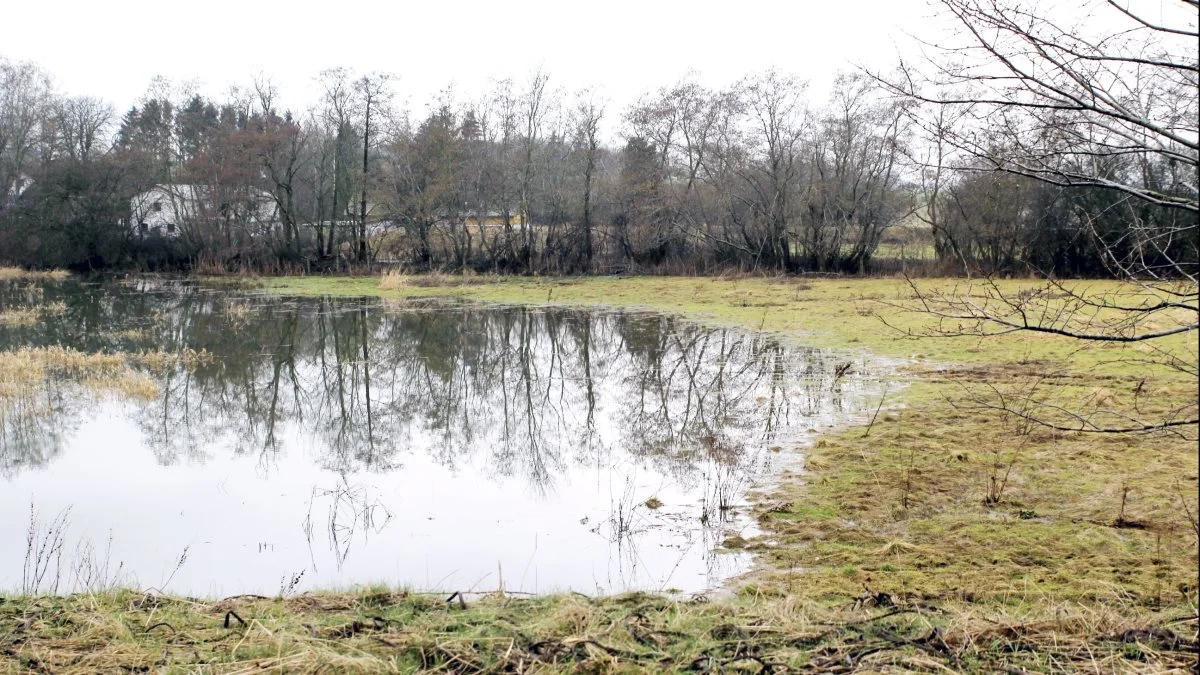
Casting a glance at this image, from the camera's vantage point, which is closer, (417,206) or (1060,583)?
(1060,583)

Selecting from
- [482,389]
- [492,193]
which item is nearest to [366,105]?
[492,193]

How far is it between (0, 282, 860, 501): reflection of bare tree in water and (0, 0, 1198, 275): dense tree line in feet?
40.1

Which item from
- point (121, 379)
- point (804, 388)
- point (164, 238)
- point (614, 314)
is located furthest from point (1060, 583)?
point (164, 238)

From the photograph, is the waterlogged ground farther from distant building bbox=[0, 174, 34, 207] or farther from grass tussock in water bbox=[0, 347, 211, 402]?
distant building bbox=[0, 174, 34, 207]

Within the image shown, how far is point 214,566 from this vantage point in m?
6.65

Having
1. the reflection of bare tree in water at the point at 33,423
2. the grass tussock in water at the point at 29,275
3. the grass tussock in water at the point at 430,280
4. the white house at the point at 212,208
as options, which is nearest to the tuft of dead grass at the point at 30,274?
the grass tussock in water at the point at 29,275

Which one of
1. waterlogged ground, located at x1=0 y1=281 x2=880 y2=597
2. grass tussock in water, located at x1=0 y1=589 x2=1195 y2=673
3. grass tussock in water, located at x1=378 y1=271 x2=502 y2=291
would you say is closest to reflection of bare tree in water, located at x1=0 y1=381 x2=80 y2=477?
waterlogged ground, located at x1=0 y1=281 x2=880 y2=597

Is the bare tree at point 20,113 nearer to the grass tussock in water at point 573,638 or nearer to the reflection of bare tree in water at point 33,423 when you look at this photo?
the reflection of bare tree in water at point 33,423

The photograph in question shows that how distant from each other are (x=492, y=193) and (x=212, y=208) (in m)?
12.1

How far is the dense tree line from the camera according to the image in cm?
3209

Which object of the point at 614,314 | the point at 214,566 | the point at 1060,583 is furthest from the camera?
the point at 614,314

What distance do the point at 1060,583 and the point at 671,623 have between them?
248 cm

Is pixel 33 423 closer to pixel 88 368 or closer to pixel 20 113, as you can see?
pixel 88 368

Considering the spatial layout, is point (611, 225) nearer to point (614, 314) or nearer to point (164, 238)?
point (614, 314)
